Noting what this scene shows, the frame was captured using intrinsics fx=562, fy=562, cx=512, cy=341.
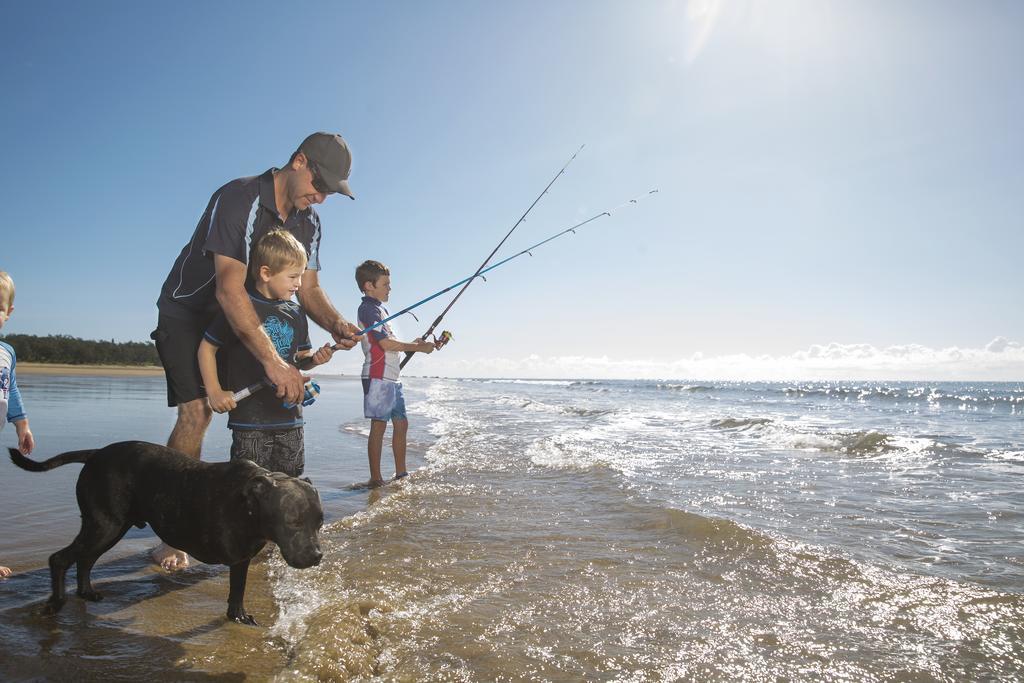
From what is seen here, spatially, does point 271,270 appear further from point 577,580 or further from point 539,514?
point 539,514

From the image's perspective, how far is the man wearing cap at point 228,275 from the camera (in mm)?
2785

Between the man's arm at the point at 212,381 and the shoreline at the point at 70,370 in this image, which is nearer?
the man's arm at the point at 212,381

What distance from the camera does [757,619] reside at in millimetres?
Result: 2521

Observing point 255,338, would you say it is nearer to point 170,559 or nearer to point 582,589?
point 170,559

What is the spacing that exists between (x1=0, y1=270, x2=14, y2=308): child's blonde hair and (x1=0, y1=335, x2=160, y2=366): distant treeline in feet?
125

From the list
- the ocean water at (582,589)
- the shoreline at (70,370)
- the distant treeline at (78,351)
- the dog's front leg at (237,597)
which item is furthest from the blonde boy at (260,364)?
the distant treeline at (78,351)

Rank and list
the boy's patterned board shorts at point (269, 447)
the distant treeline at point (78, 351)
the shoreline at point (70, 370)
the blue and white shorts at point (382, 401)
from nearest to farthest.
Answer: the boy's patterned board shorts at point (269, 447) < the blue and white shorts at point (382, 401) < the shoreline at point (70, 370) < the distant treeline at point (78, 351)

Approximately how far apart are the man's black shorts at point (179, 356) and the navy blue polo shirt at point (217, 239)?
7 cm

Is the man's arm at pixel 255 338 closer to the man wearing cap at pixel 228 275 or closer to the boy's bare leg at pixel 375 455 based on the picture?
the man wearing cap at pixel 228 275

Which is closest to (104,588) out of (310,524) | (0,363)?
(310,524)

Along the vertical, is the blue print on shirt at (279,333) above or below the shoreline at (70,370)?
above

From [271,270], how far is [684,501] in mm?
3684

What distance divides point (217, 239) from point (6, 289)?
1.35 metres

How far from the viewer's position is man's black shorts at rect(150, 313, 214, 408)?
10.2 ft
